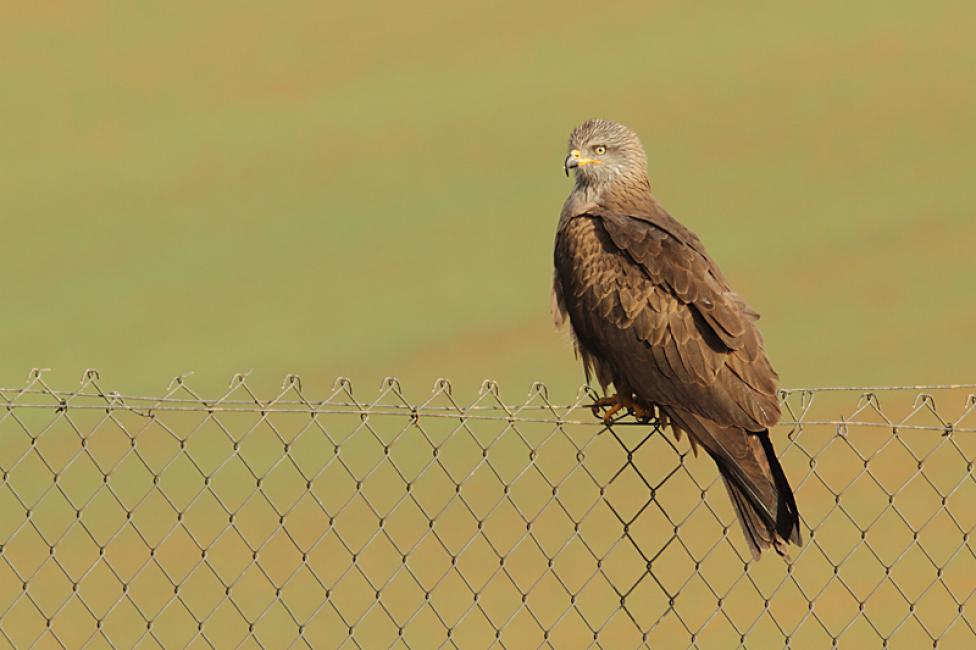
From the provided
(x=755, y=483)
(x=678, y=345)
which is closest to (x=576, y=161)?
(x=678, y=345)

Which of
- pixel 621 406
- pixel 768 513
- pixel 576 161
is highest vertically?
pixel 576 161

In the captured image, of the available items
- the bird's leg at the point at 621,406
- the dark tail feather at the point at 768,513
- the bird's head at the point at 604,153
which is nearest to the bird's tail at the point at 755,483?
the dark tail feather at the point at 768,513

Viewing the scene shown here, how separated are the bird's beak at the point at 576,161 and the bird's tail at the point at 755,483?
1859mm

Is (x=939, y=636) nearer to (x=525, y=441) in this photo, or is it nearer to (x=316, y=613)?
(x=525, y=441)

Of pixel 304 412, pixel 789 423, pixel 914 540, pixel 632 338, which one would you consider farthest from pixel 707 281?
pixel 304 412

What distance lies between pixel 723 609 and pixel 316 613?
1.66 metres

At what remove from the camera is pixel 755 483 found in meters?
5.76

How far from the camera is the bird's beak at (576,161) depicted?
24.5 feet

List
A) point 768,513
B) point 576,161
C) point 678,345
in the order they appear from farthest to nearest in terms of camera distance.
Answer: point 576,161 → point 678,345 → point 768,513

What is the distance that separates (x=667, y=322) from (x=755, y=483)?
34.2 inches

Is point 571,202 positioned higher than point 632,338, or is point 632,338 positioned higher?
point 571,202

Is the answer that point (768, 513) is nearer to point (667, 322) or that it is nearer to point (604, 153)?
point (667, 322)

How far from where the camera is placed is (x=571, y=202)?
24.4 ft

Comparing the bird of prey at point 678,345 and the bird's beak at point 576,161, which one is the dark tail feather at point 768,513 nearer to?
the bird of prey at point 678,345
